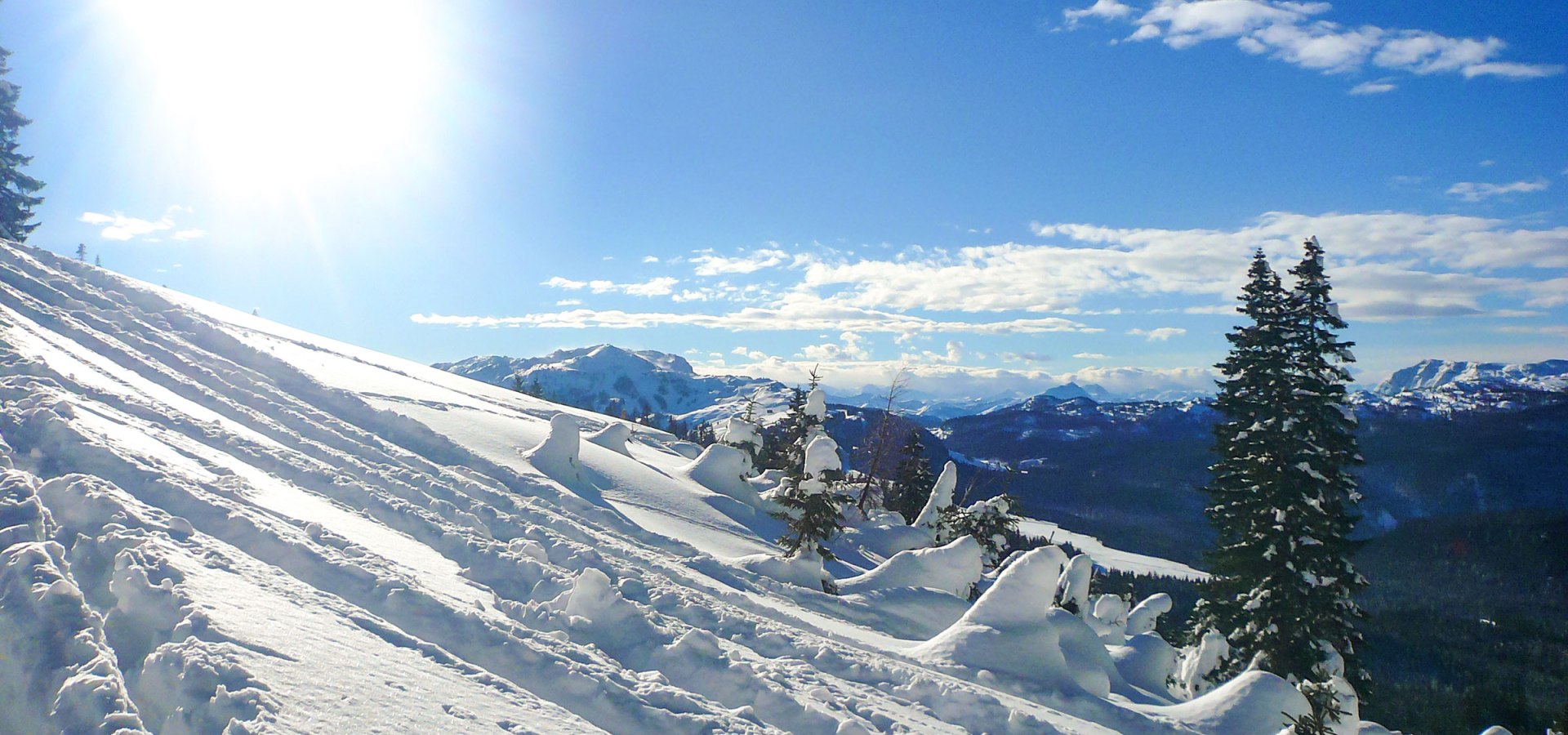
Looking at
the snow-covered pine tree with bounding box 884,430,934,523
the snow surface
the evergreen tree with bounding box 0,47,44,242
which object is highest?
the evergreen tree with bounding box 0,47,44,242

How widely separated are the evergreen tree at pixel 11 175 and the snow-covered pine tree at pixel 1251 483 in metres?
52.1

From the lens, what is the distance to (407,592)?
8180mm

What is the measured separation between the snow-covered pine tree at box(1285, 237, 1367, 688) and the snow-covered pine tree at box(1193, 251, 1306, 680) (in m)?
0.35

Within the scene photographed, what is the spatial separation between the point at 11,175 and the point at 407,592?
1828 inches

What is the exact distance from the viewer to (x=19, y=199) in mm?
37906

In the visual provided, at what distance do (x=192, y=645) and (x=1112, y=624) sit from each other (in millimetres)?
25947

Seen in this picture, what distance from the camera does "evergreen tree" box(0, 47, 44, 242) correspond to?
1451 inches

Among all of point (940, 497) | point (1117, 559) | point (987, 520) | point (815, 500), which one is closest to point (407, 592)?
point (815, 500)

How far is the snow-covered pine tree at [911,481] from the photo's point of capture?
41.5 metres

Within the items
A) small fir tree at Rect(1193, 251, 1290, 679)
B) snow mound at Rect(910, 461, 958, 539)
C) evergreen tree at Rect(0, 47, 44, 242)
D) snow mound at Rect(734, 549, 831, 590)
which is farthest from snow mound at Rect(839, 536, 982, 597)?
evergreen tree at Rect(0, 47, 44, 242)

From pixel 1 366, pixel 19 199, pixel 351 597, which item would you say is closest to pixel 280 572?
pixel 351 597

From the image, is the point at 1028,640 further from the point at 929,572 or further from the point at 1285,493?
the point at 1285,493

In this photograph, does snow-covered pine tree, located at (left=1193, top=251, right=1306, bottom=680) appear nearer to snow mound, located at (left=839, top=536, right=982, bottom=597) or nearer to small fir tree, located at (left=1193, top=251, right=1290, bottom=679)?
small fir tree, located at (left=1193, top=251, right=1290, bottom=679)

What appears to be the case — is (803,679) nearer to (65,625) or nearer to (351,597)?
(351,597)
